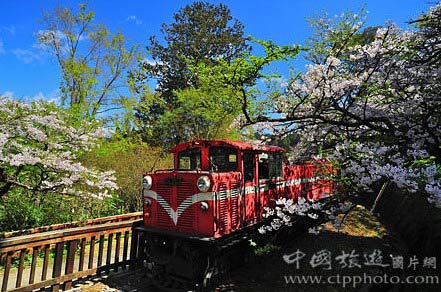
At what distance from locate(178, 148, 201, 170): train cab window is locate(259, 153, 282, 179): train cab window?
152 centimetres

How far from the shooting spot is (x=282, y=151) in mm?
7613

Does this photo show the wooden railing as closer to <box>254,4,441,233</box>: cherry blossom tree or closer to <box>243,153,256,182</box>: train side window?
<box>243,153,256,182</box>: train side window

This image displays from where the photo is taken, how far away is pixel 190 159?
6859mm

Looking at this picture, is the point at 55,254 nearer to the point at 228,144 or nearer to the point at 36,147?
the point at 36,147

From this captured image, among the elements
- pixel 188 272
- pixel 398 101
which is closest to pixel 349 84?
pixel 398 101

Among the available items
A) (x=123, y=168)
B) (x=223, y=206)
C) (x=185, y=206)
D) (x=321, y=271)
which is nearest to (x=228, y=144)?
(x=223, y=206)

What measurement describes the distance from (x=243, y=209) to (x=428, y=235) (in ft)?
14.8

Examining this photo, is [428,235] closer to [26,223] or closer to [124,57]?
[26,223]

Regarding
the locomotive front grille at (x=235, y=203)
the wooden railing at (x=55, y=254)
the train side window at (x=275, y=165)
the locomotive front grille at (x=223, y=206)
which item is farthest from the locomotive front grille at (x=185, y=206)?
the train side window at (x=275, y=165)

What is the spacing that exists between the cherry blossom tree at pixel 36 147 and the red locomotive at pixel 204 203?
82.1 inches

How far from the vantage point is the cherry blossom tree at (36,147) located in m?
5.97

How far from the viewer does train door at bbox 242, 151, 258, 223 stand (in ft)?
20.4

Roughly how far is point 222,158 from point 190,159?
91 centimetres

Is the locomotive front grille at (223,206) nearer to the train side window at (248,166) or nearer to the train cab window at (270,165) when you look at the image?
the train side window at (248,166)
